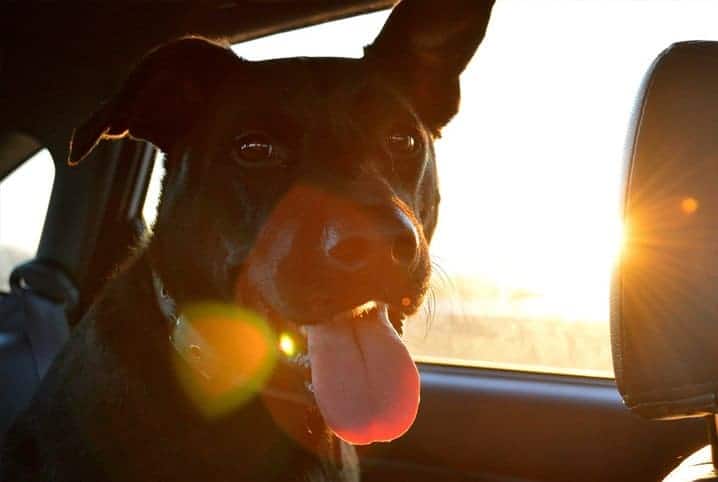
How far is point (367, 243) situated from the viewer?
173 centimetres

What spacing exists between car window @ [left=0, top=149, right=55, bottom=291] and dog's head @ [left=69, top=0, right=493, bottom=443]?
1297 mm

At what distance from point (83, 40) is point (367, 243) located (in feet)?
6.59

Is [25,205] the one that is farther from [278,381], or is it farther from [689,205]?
[689,205]

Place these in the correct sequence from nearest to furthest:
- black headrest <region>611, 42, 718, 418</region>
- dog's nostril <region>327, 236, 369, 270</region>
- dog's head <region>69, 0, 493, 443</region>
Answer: black headrest <region>611, 42, 718, 418</region>, dog's nostril <region>327, 236, 369, 270</region>, dog's head <region>69, 0, 493, 443</region>

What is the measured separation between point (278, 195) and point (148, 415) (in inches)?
23.5

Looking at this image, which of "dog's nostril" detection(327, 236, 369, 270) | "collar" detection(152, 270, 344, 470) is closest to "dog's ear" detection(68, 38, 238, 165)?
"collar" detection(152, 270, 344, 470)

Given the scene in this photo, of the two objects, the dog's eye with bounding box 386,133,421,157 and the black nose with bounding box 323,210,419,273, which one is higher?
the dog's eye with bounding box 386,133,421,157

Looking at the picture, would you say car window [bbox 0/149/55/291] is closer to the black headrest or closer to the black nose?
the black nose

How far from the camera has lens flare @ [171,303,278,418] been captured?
6.46 feet

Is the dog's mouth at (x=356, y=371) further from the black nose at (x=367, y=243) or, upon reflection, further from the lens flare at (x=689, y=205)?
the lens flare at (x=689, y=205)

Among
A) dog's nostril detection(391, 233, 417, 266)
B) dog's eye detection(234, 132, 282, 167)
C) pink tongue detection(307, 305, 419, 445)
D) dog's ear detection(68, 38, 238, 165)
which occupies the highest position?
dog's ear detection(68, 38, 238, 165)

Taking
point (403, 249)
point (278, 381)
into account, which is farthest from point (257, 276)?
point (403, 249)

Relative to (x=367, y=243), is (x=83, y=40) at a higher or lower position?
higher

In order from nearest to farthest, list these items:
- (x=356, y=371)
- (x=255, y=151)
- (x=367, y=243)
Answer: (x=367, y=243) < (x=356, y=371) < (x=255, y=151)
